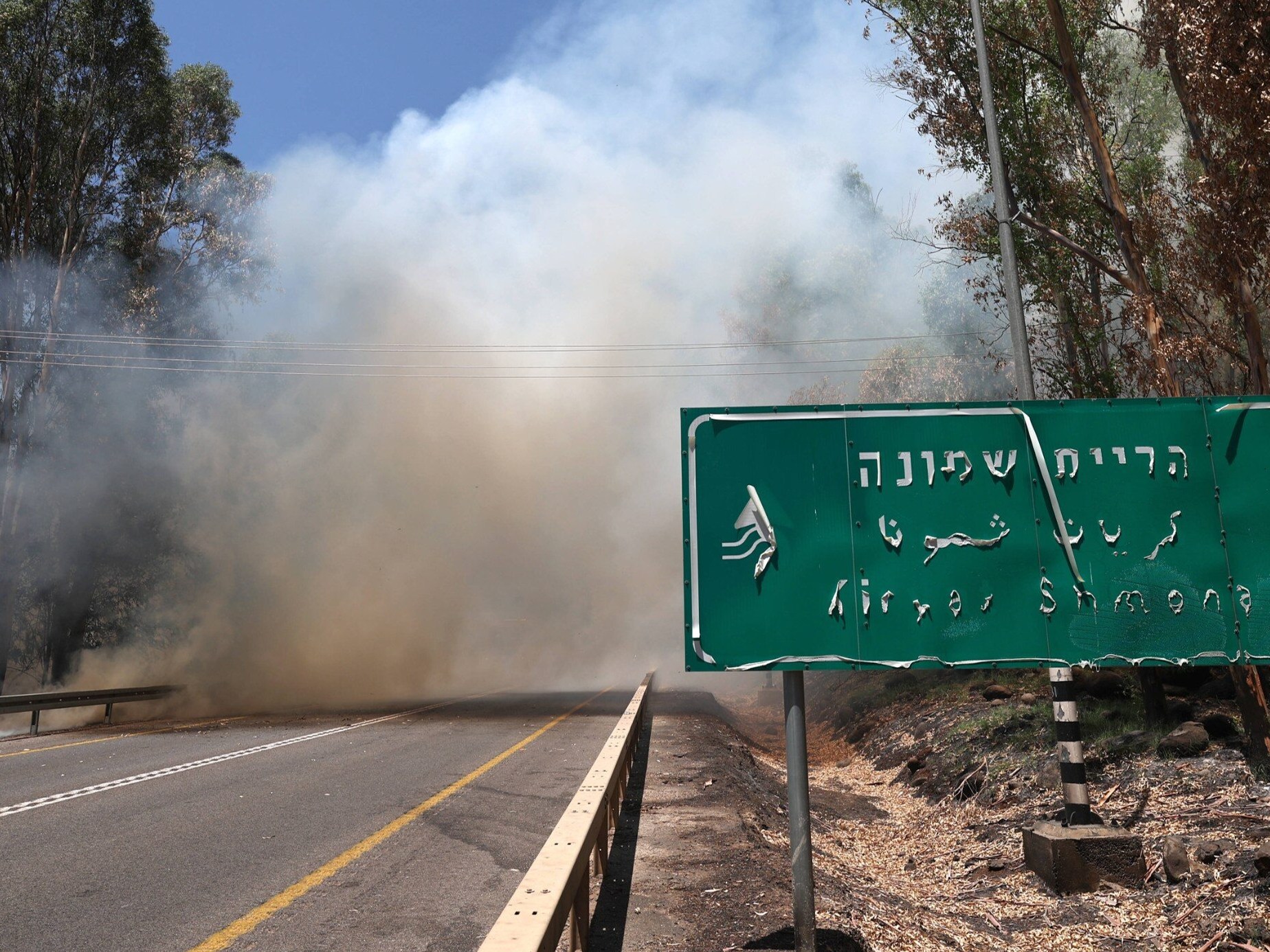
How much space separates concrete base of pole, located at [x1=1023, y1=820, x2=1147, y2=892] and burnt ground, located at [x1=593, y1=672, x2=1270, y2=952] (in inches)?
3.6

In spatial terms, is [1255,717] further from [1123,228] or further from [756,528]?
[756,528]

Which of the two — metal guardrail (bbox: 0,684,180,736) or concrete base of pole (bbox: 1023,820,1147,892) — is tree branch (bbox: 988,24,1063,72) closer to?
concrete base of pole (bbox: 1023,820,1147,892)

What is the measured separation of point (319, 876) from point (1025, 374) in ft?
19.8

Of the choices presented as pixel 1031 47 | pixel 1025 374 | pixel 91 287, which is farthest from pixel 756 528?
pixel 91 287

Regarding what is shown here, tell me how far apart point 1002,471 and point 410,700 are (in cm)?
1860

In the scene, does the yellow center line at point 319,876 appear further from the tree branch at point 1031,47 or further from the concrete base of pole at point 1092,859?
the tree branch at point 1031,47

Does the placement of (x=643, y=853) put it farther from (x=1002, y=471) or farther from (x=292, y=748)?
(x=292, y=748)

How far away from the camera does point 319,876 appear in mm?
5137

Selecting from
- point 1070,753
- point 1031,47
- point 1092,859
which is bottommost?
point 1092,859

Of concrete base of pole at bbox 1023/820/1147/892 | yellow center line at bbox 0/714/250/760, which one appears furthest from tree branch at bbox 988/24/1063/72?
yellow center line at bbox 0/714/250/760

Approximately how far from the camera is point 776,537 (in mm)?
3666

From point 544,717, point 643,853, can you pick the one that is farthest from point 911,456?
point 544,717

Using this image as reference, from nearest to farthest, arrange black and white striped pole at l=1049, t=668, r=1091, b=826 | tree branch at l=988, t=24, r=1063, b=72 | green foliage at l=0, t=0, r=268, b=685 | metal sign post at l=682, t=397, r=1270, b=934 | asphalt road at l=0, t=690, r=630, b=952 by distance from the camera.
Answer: metal sign post at l=682, t=397, r=1270, b=934 → asphalt road at l=0, t=690, r=630, b=952 → black and white striped pole at l=1049, t=668, r=1091, b=826 → tree branch at l=988, t=24, r=1063, b=72 → green foliage at l=0, t=0, r=268, b=685

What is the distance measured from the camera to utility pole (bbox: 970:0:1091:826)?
5.83 meters
